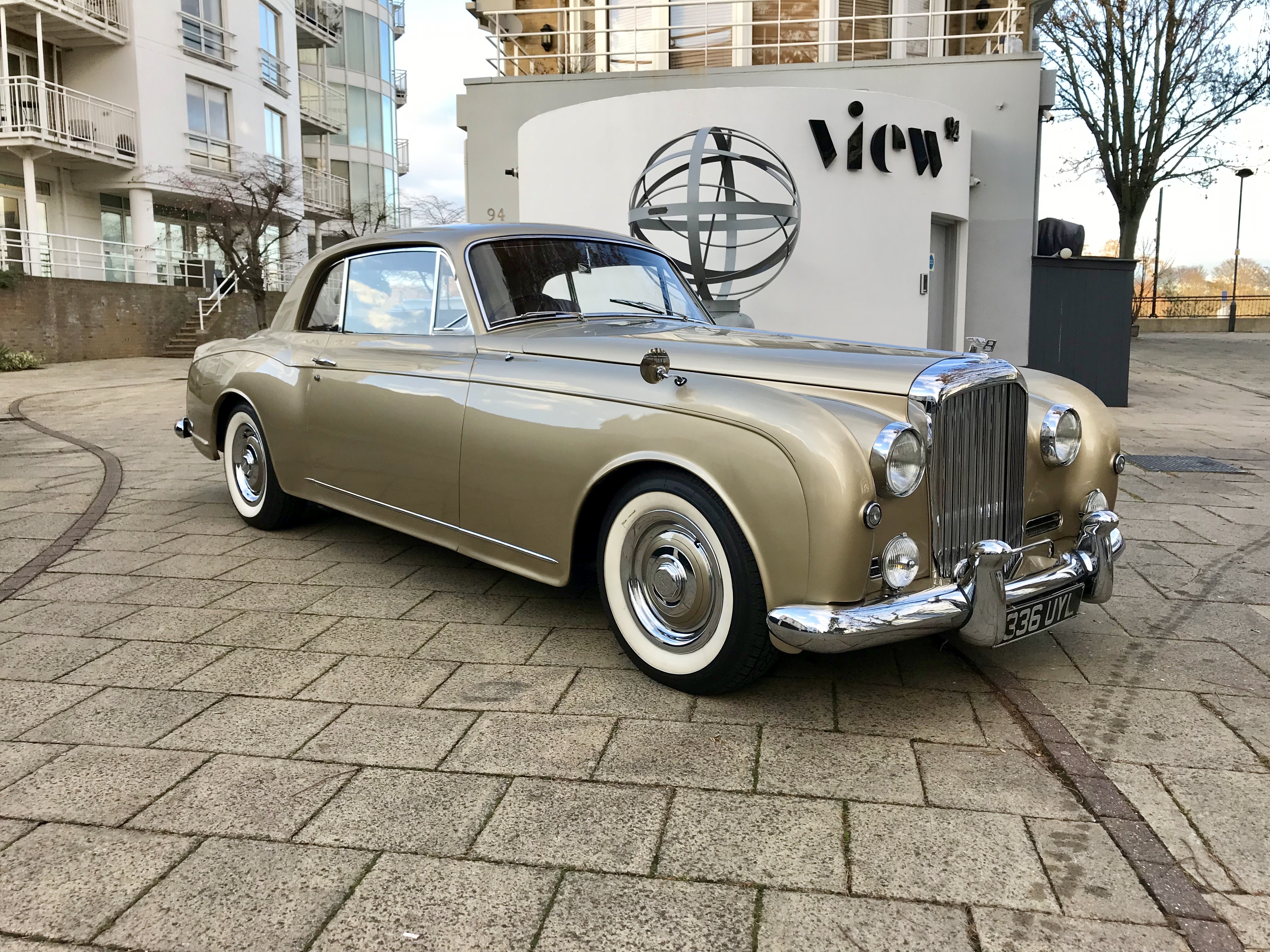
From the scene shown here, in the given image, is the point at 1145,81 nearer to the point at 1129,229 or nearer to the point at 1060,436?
the point at 1129,229

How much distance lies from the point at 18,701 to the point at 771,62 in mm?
13934

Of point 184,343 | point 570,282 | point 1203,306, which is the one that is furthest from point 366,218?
point 570,282

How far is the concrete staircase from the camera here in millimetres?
23047

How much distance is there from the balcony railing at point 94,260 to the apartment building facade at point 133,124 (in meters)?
0.05

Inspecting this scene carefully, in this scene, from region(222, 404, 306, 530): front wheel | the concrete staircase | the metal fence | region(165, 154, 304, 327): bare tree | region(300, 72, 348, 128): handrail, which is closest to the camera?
region(222, 404, 306, 530): front wheel

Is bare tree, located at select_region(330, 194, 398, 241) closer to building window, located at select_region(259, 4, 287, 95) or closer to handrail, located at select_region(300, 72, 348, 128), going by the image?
handrail, located at select_region(300, 72, 348, 128)

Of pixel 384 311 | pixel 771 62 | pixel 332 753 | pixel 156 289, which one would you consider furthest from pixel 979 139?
pixel 156 289

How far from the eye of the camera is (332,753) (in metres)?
2.83

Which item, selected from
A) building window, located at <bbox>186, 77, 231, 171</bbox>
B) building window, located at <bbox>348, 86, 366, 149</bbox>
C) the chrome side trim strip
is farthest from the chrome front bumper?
building window, located at <bbox>348, 86, 366, 149</bbox>

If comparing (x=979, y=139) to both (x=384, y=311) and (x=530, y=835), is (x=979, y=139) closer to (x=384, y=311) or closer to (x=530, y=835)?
(x=384, y=311)

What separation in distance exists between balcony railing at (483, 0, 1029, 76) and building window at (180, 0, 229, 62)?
53.2 ft

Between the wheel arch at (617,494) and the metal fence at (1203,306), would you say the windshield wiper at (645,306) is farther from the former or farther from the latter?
the metal fence at (1203,306)

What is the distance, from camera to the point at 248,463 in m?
5.62

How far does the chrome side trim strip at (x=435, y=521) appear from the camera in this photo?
3646mm
